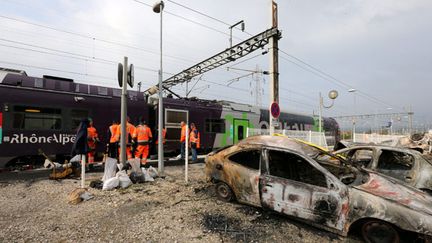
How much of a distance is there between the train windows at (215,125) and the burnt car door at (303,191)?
27.2ft

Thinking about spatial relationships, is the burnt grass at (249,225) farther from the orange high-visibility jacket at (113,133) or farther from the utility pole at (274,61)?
the utility pole at (274,61)

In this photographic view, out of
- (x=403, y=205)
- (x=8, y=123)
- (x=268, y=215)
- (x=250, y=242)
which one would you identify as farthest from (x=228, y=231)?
(x=8, y=123)

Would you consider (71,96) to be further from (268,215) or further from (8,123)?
(268,215)

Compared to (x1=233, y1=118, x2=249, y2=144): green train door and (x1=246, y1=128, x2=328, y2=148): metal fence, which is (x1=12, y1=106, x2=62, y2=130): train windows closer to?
(x1=246, y1=128, x2=328, y2=148): metal fence

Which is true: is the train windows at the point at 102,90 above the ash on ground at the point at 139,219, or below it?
above

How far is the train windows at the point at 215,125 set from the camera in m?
13.2

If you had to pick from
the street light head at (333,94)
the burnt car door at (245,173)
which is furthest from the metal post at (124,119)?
the street light head at (333,94)

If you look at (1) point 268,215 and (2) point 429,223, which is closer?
(2) point 429,223

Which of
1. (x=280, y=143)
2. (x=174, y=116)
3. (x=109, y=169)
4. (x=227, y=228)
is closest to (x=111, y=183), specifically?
(x=109, y=169)

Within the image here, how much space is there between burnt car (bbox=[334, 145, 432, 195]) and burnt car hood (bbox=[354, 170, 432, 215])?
1360 mm

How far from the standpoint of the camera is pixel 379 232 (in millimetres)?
3639

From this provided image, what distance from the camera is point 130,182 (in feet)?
21.0

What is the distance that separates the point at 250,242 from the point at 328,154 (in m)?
2.51

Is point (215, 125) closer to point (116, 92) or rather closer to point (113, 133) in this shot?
point (116, 92)
